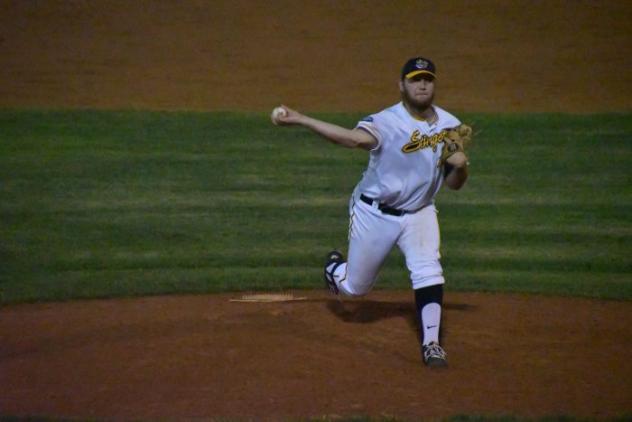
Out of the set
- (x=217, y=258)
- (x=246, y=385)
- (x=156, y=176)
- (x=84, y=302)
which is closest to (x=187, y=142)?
(x=156, y=176)

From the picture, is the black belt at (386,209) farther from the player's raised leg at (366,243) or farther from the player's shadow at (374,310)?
the player's shadow at (374,310)

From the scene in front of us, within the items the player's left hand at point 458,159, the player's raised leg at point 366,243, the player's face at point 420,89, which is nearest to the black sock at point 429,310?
the player's raised leg at point 366,243

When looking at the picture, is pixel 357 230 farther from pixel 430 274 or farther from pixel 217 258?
pixel 217 258

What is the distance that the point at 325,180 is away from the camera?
37.4ft

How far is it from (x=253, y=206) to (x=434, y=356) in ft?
14.4

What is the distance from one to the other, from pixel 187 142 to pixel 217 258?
153 inches

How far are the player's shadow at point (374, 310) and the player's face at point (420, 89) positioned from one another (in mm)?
1610

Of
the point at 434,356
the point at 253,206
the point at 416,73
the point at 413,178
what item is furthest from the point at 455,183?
the point at 253,206

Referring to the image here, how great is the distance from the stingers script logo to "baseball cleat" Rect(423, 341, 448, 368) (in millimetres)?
1174

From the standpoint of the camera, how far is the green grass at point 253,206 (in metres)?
8.79

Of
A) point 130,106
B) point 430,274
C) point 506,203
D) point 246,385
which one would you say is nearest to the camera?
point 246,385

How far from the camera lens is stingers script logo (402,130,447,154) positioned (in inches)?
259

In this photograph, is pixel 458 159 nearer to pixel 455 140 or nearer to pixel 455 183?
pixel 455 140

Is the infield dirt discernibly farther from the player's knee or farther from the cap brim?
the cap brim
